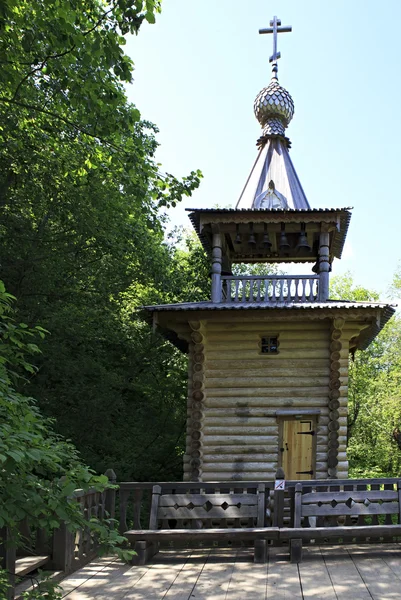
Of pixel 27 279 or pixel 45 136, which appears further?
pixel 27 279

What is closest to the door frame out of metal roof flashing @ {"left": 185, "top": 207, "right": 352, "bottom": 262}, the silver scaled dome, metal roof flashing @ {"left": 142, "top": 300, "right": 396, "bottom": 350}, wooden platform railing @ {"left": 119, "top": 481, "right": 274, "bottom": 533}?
metal roof flashing @ {"left": 142, "top": 300, "right": 396, "bottom": 350}

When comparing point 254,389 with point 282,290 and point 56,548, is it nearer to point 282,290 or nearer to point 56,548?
point 282,290

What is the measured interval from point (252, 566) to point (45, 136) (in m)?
10.2

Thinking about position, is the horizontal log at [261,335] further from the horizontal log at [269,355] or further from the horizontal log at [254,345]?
the horizontal log at [269,355]

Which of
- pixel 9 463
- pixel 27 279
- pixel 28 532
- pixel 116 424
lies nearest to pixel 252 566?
pixel 28 532

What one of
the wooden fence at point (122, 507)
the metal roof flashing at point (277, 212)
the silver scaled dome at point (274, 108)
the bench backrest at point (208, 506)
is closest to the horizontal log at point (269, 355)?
the metal roof flashing at point (277, 212)

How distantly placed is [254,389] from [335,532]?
20.2ft

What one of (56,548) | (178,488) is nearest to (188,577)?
(56,548)

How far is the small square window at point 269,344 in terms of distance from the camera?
13.7m

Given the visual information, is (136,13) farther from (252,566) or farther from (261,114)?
(261,114)

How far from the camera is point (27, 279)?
16.7 metres

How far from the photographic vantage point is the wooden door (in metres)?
13.2

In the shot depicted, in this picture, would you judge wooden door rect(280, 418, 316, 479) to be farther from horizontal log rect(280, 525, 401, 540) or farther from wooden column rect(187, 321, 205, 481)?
horizontal log rect(280, 525, 401, 540)

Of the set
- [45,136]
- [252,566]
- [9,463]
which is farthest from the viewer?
[45,136]
